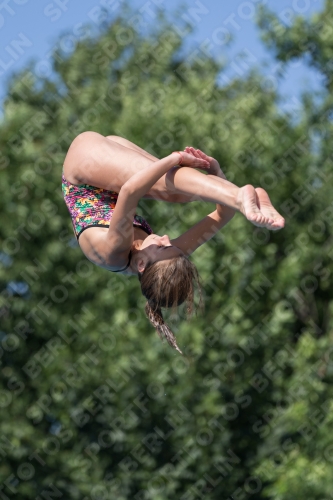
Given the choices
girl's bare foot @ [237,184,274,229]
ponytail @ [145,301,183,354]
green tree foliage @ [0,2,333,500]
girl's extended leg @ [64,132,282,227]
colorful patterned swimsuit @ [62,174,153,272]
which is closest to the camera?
girl's bare foot @ [237,184,274,229]

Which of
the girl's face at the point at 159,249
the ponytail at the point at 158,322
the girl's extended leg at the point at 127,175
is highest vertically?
the girl's extended leg at the point at 127,175

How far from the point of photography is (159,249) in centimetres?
455

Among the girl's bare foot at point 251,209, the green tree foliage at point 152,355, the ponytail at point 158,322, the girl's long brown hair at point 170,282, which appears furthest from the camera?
the green tree foliage at point 152,355

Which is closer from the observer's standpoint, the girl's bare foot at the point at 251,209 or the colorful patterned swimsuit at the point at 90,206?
the girl's bare foot at the point at 251,209

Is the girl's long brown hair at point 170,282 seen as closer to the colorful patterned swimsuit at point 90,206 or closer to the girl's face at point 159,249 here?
the girl's face at point 159,249

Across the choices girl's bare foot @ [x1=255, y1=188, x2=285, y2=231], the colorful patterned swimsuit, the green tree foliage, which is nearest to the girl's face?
the colorful patterned swimsuit

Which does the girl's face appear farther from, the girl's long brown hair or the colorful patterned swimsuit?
the colorful patterned swimsuit

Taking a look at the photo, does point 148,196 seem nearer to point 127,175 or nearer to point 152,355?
point 127,175

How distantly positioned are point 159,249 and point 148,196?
1.31 ft

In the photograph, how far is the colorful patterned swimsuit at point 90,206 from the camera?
483cm

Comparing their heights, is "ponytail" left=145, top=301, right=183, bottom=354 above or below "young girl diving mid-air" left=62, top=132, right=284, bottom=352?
below

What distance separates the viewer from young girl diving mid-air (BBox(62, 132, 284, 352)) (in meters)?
4.31

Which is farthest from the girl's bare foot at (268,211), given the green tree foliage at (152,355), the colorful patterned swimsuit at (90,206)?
the green tree foliage at (152,355)

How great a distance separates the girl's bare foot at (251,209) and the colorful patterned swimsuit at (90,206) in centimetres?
76
